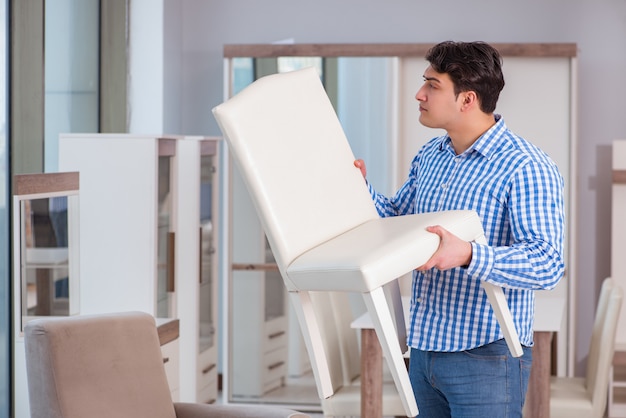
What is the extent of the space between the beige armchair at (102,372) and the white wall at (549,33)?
2.89 metres

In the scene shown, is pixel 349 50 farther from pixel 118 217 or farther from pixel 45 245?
pixel 45 245

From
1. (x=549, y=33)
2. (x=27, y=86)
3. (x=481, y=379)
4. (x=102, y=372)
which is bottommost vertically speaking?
(x=102, y=372)

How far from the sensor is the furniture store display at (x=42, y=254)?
324cm

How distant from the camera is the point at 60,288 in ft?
11.6

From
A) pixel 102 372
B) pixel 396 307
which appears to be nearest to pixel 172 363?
pixel 102 372

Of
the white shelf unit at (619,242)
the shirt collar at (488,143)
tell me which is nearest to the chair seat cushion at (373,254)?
the shirt collar at (488,143)

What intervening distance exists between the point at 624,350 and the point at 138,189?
246 cm

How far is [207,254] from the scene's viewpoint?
449 cm

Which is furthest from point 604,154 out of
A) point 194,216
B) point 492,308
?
point 492,308

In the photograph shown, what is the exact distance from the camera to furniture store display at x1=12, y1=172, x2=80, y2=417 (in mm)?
3238

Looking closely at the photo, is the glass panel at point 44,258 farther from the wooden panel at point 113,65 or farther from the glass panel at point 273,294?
the glass panel at point 273,294

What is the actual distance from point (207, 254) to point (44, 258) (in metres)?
1.18

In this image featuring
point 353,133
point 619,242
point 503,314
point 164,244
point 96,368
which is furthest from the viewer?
point 353,133

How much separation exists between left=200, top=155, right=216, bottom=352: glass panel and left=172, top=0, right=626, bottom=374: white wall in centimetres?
124
